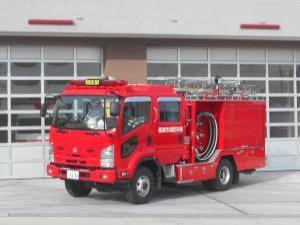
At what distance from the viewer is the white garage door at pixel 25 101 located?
1822 centimetres

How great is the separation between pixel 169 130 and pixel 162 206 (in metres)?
1.73

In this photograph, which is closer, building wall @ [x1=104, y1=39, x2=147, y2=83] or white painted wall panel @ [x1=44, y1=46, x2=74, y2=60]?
white painted wall panel @ [x1=44, y1=46, x2=74, y2=60]

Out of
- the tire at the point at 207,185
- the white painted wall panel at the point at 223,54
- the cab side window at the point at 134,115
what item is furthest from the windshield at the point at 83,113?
the white painted wall panel at the point at 223,54

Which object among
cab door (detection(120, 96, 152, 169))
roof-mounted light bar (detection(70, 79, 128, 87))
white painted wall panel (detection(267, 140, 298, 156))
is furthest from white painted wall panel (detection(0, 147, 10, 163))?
white painted wall panel (detection(267, 140, 298, 156))

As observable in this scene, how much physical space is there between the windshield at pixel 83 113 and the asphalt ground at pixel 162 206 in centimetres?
161

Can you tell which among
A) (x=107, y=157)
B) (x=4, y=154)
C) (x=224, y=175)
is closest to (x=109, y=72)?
(x=4, y=154)

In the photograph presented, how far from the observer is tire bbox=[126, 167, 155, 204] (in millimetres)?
13125

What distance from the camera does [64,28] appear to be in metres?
17.7

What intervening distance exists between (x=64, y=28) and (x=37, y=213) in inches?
267

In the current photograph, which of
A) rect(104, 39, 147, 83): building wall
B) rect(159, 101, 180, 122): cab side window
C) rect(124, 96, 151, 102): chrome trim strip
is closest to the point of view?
rect(124, 96, 151, 102): chrome trim strip

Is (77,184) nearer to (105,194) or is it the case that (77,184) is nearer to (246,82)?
(105,194)

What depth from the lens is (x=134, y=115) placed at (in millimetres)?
13188

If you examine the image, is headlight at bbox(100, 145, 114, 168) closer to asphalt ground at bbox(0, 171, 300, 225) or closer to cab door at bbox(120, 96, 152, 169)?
cab door at bbox(120, 96, 152, 169)

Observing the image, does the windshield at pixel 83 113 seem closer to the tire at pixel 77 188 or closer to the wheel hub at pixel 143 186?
the wheel hub at pixel 143 186
